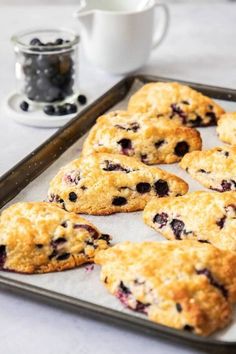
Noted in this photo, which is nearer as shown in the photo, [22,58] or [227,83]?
[22,58]

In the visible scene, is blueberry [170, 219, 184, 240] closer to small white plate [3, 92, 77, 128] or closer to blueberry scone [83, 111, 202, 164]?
blueberry scone [83, 111, 202, 164]

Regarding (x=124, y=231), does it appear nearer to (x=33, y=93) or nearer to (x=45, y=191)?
(x=45, y=191)

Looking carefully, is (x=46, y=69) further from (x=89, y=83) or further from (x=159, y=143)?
(x=159, y=143)

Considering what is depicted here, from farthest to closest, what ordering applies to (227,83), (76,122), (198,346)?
(227,83) < (76,122) < (198,346)

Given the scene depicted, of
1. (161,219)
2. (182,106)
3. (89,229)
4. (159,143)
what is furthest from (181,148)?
(89,229)

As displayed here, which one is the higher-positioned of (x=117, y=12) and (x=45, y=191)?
(x=117, y=12)

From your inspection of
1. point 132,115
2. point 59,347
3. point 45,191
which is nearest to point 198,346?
point 59,347

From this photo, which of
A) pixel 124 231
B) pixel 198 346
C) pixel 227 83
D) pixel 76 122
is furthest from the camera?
pixel 227 83
